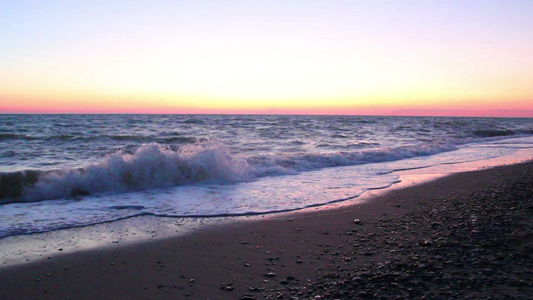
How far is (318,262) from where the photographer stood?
13.0 ft

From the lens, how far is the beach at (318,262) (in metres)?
3.28

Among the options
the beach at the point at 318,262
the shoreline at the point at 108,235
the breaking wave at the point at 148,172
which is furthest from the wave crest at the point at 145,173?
the beach at the point at 318,262

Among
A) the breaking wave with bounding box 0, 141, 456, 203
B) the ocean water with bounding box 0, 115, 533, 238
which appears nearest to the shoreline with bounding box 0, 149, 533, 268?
the ocean water with bounding box 0, 115, 533, 238

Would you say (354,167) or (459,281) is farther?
(354,167)

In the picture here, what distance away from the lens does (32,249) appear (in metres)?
4.57

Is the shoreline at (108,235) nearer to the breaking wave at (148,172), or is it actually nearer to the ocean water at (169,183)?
the ocean water at (169,183)

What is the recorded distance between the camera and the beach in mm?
3275

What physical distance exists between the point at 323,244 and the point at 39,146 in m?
15.8

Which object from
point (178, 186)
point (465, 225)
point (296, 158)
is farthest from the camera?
point (296, 158)

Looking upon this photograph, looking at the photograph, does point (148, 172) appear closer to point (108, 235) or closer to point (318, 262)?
point (108, 235)

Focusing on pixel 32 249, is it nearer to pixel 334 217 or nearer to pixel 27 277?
pixel 27 277

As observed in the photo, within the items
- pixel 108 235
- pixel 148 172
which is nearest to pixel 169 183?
pixel 148 172

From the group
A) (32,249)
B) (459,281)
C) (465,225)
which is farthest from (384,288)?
(32,249)

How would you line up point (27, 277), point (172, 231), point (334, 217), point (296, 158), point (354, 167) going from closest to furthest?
1. point (27, 277)
2. point (172, 231)
3. point (334, 217)
4. point (354, 167)
5. point (296, 158)
